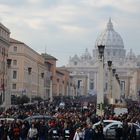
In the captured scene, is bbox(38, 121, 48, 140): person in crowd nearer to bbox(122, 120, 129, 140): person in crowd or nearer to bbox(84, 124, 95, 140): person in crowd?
bbox(84, 124, 95, 140): person in crowd

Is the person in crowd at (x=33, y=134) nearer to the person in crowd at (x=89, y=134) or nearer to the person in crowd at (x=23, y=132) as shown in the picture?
the person in crowd at (x=23, y=132)

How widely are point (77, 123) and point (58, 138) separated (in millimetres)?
1749

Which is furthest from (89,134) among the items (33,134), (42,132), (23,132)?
(23,132)

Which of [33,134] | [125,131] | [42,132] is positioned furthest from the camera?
[125,131]

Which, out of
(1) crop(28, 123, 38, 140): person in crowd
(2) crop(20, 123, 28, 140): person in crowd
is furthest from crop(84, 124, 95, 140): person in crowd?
(2) crop(20, 123, 28, 140): person in crowd

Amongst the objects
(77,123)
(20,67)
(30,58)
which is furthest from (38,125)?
(30,58)

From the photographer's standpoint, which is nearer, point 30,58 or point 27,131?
point 27,131

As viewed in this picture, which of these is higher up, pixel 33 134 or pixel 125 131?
pixel 125 131

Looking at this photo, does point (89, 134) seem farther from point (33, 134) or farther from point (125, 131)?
point (125, 131)

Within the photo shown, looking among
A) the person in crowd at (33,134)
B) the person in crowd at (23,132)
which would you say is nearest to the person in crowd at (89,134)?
the person in crowd at (33,134)

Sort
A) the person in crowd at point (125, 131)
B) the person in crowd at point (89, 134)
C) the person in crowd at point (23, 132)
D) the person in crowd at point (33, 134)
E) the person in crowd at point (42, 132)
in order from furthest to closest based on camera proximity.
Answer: the person in crowd at point (23, 132), the person in crowd at point (125, 131), the person in crowd at point (42, 132), the person in crowd at point (33, 134), the person in crowd at point (89, 134)

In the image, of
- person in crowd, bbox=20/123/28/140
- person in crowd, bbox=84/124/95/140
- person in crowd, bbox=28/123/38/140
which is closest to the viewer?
person in crowd, bbox=84/124/95/140

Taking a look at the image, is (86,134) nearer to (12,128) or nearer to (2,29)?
(12,128)

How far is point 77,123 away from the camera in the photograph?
28328mm
